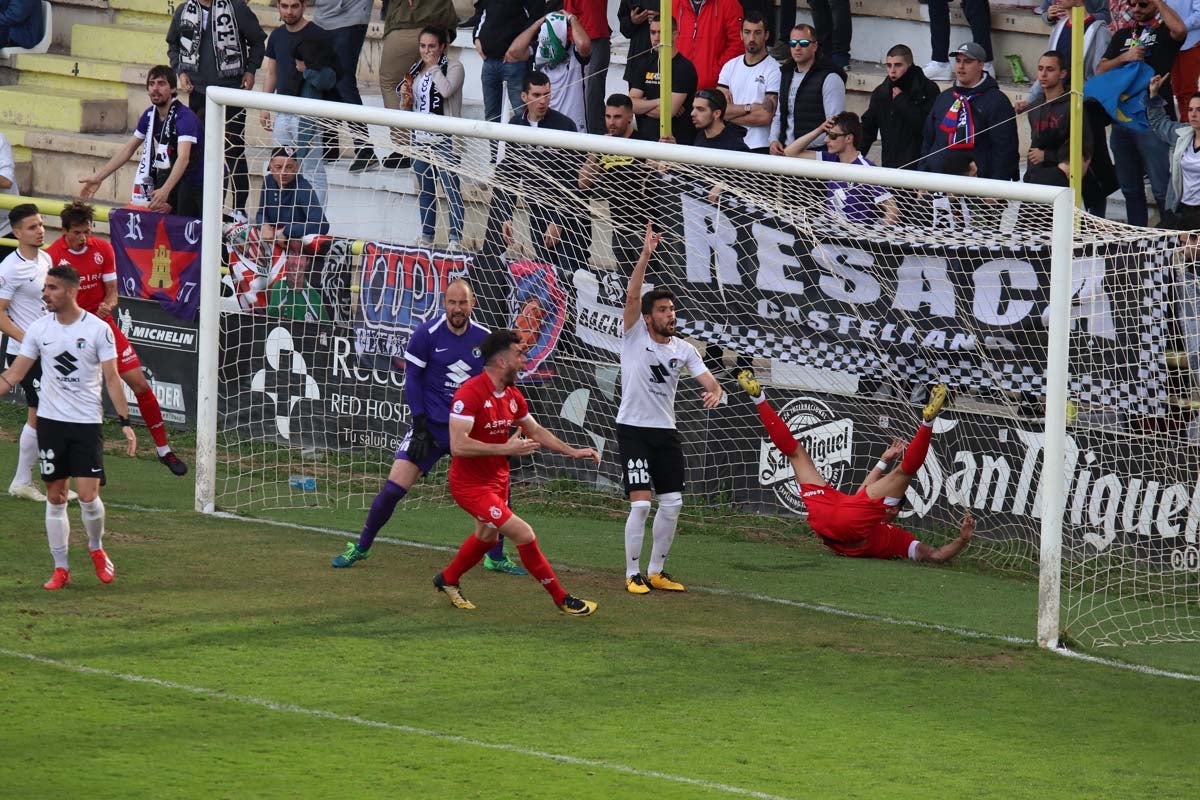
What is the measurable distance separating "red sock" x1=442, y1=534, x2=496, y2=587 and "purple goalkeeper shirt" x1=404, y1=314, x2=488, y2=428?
113cm

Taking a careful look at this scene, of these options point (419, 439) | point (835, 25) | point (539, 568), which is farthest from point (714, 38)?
point (539, 568)

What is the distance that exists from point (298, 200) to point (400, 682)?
6810mm

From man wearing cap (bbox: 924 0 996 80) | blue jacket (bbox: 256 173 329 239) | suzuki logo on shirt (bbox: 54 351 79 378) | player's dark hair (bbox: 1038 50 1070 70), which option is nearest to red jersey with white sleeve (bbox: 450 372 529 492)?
suzuki logo on shirt (bbox: 54 351 79 378)

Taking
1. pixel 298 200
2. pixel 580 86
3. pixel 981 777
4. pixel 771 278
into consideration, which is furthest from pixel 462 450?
pixel 580 86

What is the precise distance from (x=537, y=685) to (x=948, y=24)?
9.23 metres

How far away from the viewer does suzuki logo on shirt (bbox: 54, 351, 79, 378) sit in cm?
975

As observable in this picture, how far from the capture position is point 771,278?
520 inches

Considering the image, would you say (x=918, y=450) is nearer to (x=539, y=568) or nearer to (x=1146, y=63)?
(x=539, y=568)

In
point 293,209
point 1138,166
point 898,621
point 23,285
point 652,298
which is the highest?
point 1138,166

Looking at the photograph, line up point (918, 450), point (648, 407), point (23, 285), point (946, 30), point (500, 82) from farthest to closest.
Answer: point (500, 82) → point (946, 30) → point (23, 285) → point (918, 450) → point (648, 407)

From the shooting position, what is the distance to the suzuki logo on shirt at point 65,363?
975 cm

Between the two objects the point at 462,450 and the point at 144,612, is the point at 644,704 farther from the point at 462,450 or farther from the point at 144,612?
the point at 144,612

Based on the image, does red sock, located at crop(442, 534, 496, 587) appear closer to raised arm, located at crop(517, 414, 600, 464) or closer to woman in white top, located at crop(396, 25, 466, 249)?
raised arm, located at crop(517, 414, 600, 464)

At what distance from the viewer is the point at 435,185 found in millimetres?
13992
